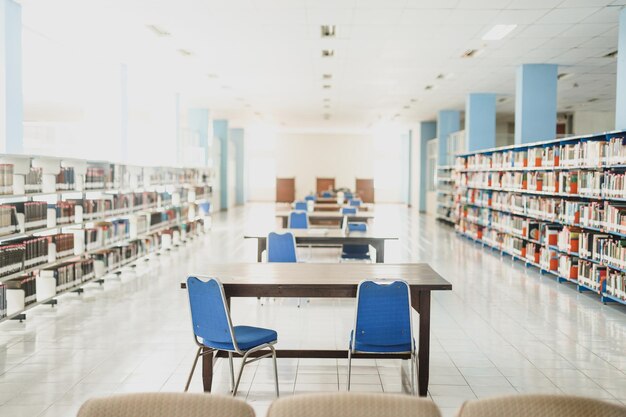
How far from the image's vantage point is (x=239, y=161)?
85.6 ft

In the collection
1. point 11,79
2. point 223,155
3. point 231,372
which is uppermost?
point 11,79

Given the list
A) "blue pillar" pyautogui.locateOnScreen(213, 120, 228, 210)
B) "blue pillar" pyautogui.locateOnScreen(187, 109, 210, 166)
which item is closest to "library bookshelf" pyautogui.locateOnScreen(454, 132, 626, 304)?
"blue pillar" pyautogui.locateOnScreen(187, 109, 210, 166)

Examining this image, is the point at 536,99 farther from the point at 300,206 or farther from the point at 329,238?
the point at 329,238

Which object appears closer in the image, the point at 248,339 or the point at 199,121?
the point at 248,339

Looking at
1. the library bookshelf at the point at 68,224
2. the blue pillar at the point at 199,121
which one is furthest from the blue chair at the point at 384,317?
the blue pillar at the point at 199,121

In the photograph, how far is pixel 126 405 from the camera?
5.68 feet

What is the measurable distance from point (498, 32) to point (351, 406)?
761cm

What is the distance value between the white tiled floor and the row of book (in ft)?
5.40

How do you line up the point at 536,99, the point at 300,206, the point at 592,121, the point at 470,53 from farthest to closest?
the point at 592,121, the point at 300,206, the point at 536,99, the point at 470,53

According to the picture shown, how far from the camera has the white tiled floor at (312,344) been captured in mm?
4117

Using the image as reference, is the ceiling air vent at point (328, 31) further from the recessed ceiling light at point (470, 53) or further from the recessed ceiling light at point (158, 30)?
the recessed ceiling light at point (470, 53)

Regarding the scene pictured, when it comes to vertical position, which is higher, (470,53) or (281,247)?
(470,53)

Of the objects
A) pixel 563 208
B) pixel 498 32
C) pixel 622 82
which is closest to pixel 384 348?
pixel 622 82

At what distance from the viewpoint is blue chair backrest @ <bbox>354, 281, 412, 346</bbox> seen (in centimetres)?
365
